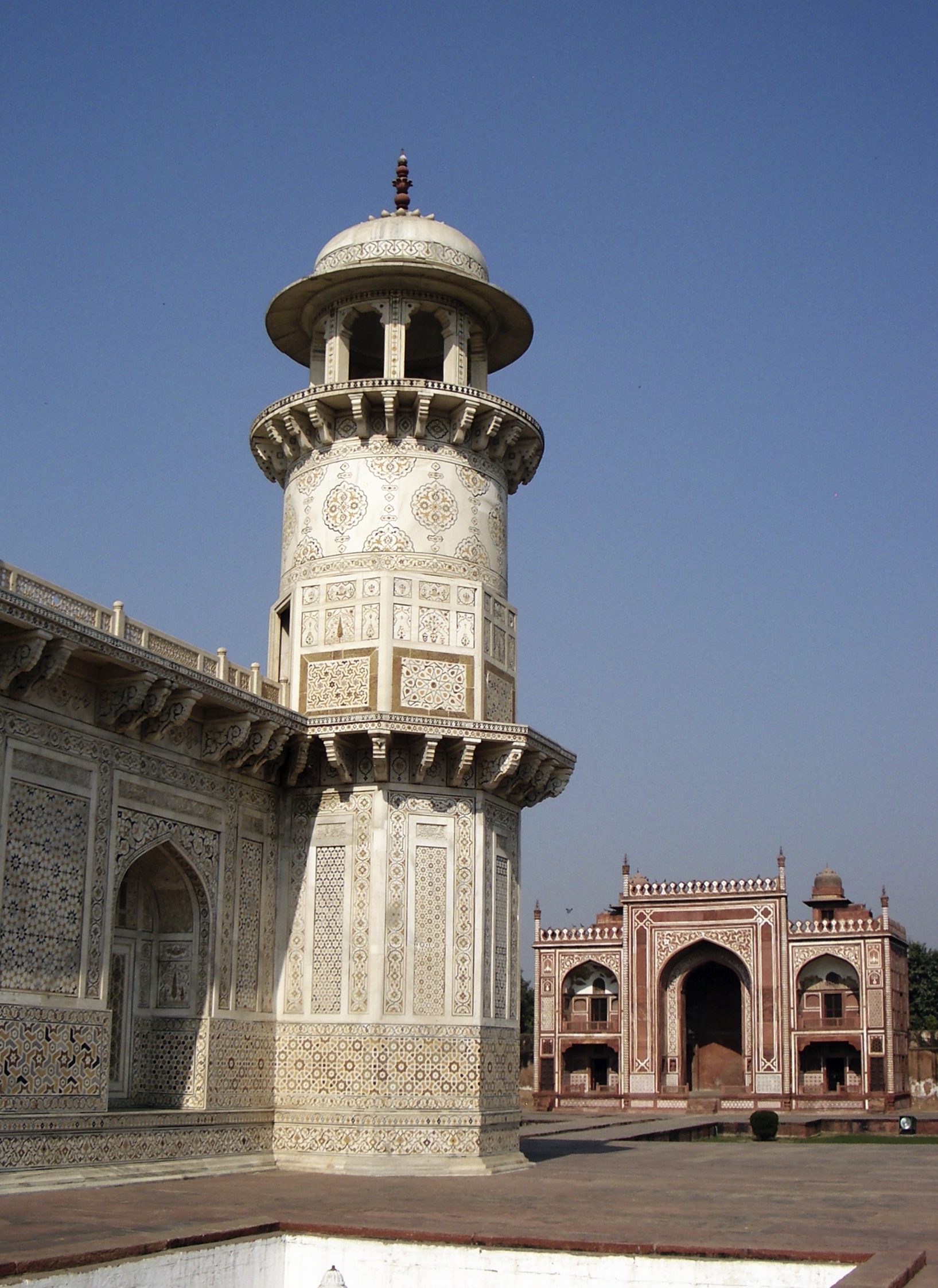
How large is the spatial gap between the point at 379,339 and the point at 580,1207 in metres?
11.6

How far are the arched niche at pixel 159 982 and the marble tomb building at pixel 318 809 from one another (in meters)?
0.03

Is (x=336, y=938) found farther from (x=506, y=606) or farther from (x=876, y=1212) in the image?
(x=876, y=1212)

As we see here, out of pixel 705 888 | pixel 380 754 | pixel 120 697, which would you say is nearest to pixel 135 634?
pixel 120 697

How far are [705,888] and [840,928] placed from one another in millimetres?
4319

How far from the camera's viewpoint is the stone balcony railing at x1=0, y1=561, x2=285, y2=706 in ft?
42.1

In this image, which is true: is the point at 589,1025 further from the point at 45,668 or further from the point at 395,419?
the point at 45,668

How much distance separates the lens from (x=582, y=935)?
47.2 meters

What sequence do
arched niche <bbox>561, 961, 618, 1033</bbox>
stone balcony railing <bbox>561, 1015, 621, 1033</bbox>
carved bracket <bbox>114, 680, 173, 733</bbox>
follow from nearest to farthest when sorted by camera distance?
carved bracket <bbox>114, 680, 173, 733</bbox>, stone balcony railing <bbox>561, 1015, 621, 1033</bbox>, arched niche <bbox>561, 961, 618, 1033</bbox>

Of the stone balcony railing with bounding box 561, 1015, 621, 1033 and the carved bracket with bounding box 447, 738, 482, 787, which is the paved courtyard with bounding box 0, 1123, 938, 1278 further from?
the stone balcony railing with bounding box 561, 1015, 621, 1033

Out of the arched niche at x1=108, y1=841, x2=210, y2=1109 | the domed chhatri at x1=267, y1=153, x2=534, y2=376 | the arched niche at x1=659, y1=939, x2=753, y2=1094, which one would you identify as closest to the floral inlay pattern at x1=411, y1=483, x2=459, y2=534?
the domed chhatri at x1=267, y1=153, x2=534, y2=376

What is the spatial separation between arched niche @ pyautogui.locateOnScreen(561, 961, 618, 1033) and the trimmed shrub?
840 inches

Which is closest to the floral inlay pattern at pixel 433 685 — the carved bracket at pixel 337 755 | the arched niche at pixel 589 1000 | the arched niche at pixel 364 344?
the carved bracket at pixel 337 755

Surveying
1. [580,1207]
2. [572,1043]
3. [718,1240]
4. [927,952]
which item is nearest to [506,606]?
[580,1207]

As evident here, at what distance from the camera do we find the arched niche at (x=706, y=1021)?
144 feet
